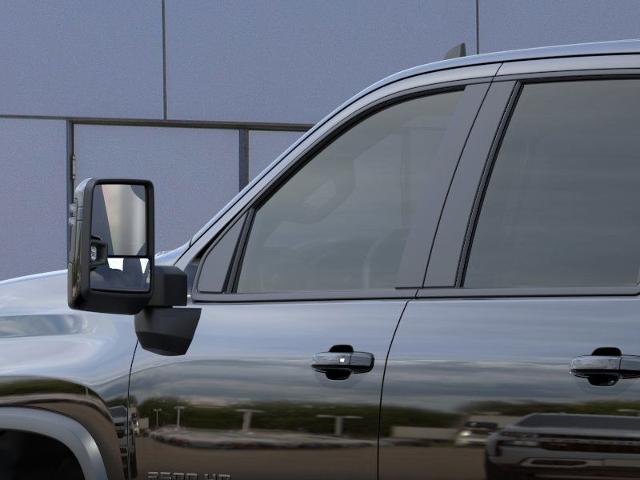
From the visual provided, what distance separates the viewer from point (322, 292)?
287cm

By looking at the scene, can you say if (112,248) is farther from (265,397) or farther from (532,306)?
(532,306)

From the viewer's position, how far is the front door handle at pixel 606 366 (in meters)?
2.33

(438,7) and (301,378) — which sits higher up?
(438,7)

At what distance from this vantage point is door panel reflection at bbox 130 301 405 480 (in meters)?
2.66

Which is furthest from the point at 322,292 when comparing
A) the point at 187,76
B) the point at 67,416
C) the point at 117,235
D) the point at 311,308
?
the point at 187,76

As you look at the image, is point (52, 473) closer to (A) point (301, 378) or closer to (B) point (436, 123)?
(A) point (301, 378)

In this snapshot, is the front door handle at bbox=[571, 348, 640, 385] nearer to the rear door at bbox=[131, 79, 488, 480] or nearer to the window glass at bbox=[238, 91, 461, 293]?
the rear door at bbox=[131, 79, 488, 480]

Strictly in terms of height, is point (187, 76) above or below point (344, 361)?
above

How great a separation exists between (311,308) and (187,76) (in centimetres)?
1174

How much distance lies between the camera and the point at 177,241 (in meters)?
14.5

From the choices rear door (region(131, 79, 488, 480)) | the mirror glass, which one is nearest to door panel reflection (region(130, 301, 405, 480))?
rear door (region(131, 79, 488, 480))

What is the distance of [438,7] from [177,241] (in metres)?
3.95

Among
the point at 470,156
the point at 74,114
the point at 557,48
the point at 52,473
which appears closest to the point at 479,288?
the point at 470,156

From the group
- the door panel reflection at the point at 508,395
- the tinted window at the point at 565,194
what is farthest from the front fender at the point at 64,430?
the tinted window at the point at 565,194
